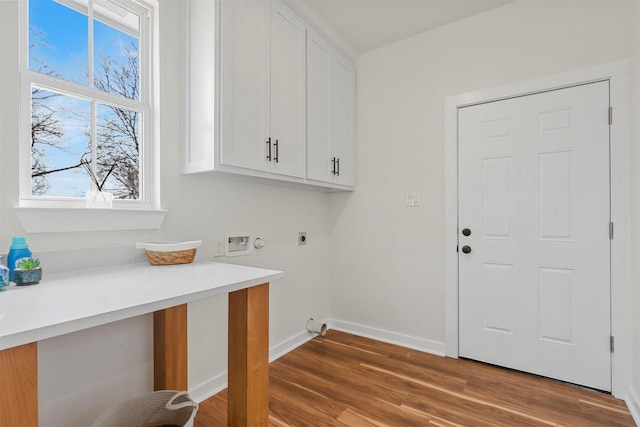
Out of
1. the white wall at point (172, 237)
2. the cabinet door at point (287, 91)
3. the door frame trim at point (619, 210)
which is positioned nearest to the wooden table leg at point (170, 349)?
the white wall at point (172, 237)

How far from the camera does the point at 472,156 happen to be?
7.48ft

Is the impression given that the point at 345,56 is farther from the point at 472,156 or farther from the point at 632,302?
the point at 632,302

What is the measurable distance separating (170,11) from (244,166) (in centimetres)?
92

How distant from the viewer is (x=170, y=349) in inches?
58.0

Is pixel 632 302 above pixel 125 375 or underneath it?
above

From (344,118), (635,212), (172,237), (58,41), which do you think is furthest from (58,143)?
→ (635,212)

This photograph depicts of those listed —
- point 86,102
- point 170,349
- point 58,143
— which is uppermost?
point 86,102

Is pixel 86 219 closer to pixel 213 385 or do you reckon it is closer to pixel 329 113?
pixel 213 385

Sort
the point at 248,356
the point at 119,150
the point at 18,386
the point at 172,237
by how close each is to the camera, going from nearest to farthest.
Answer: the point at 18,386, the point at 248,356, the point at 119,150, the point at 172,237

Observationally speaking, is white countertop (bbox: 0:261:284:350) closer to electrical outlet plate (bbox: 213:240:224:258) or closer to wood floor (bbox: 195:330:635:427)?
electrical outlet plate (bbox: 213:240:224:258)

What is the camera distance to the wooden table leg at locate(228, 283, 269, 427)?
3.94 ft

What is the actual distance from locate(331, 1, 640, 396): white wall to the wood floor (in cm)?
42

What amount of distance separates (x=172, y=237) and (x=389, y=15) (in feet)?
7.26

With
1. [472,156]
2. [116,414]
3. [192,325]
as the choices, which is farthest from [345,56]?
[116,414]
